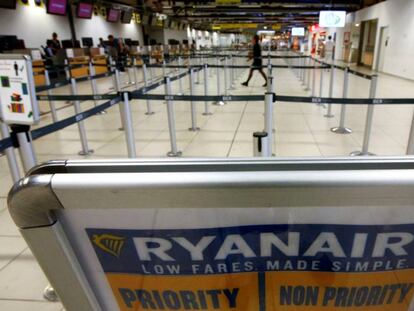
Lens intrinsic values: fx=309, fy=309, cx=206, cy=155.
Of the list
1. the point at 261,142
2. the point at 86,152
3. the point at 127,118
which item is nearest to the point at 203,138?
the point at 127,118

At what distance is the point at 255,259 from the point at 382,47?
52.9 feet

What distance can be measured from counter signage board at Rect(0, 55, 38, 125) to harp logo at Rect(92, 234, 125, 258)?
162cm

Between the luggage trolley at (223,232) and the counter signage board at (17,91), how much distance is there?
1.56 metres

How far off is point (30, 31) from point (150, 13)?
11.4 metres

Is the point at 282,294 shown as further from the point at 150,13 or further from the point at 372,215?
the point at 150,13

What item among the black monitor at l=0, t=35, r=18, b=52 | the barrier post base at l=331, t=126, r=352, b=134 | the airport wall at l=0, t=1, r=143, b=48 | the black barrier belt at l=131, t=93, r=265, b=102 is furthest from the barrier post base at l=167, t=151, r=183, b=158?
the airport wall at l=0, t=1, r=143, b=48

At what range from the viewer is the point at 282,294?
81cm

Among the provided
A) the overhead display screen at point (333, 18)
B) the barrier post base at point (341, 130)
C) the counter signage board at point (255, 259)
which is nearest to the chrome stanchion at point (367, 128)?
the barrier post base at point (341, 130)

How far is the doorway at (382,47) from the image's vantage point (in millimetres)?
13398

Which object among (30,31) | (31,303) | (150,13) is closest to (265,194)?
(31,303)

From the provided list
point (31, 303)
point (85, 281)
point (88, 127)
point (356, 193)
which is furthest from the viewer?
point (88, 127)

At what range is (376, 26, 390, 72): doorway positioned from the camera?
13398mm

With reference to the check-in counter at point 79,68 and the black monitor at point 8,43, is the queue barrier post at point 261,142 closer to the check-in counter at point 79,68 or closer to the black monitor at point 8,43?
the black monitor at point 8,43

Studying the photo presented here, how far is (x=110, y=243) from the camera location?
28.2 inches
